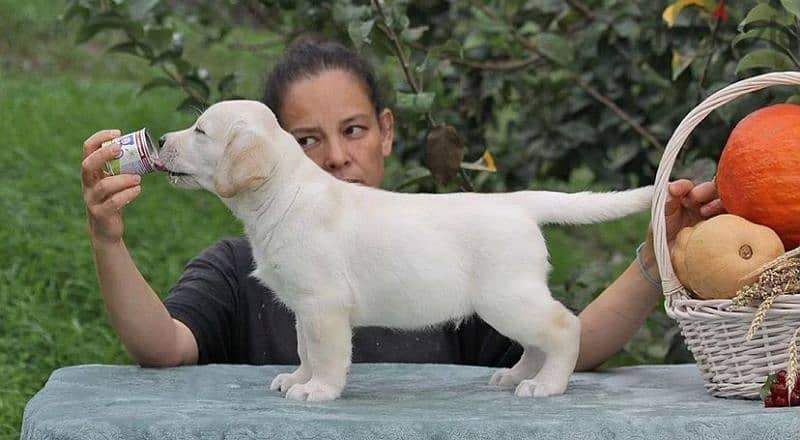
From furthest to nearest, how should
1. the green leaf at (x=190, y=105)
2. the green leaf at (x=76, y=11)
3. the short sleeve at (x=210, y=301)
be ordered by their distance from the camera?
the green leaf at (x=190, y=105)
the green leaf at (x=76, y=11)
the short sleeve at (x=210, y=301)

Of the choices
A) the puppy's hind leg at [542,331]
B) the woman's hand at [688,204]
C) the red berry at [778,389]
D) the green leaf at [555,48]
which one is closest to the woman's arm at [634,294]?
the woman's hand at [688,204]

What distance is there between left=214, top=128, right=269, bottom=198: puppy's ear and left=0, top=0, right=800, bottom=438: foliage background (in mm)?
1226

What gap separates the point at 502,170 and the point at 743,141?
2369mm

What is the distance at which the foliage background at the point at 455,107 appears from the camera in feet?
11.7

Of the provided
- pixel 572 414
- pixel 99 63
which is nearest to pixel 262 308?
pixel 572 414

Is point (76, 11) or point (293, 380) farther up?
point (76, 11)

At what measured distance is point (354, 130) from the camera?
285 cm

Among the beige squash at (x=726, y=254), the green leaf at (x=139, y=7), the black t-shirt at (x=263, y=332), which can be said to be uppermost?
the green leaf at (x=139, y=7)

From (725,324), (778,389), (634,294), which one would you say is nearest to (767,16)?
(634,294)

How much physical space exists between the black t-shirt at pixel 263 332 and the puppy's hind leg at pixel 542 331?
676mm

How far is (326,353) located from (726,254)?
27.8 inches

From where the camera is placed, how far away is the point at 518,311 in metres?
2.04

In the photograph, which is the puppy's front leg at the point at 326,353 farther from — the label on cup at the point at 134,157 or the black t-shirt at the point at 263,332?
the black t-shirt at the point at 263,332

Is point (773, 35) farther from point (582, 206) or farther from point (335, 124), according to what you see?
point (335, 124)
